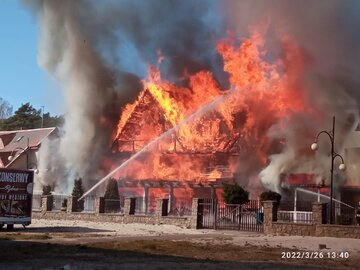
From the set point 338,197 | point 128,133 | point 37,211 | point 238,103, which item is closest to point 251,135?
point 238,103

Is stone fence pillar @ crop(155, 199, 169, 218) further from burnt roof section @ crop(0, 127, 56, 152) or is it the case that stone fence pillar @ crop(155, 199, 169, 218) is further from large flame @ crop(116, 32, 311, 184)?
burnt roof section @ crop(0, 127, 56, 152)

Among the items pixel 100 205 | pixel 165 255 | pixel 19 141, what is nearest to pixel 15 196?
pixel 100 205

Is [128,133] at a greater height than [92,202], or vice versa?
[128,133]

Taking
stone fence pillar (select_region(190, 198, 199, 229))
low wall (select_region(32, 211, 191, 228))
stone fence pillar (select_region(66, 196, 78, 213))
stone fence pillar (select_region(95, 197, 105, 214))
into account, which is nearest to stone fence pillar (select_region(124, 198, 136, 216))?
Answer: low wall (select_region(32, 211, 191, 228))

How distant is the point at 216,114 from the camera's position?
149ft

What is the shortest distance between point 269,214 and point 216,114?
72.6 ft

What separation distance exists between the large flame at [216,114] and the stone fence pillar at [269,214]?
1783 cm

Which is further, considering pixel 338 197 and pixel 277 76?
pixel 277 76

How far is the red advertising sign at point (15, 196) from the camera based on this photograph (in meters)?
22.9

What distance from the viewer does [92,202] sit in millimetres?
36250

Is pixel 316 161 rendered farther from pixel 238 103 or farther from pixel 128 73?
pixel 128 73

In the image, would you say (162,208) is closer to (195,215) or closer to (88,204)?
(195,215)

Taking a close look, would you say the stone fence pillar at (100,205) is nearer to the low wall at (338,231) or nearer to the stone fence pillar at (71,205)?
the stone fence pillar at (71,205)

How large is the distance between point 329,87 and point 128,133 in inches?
791
